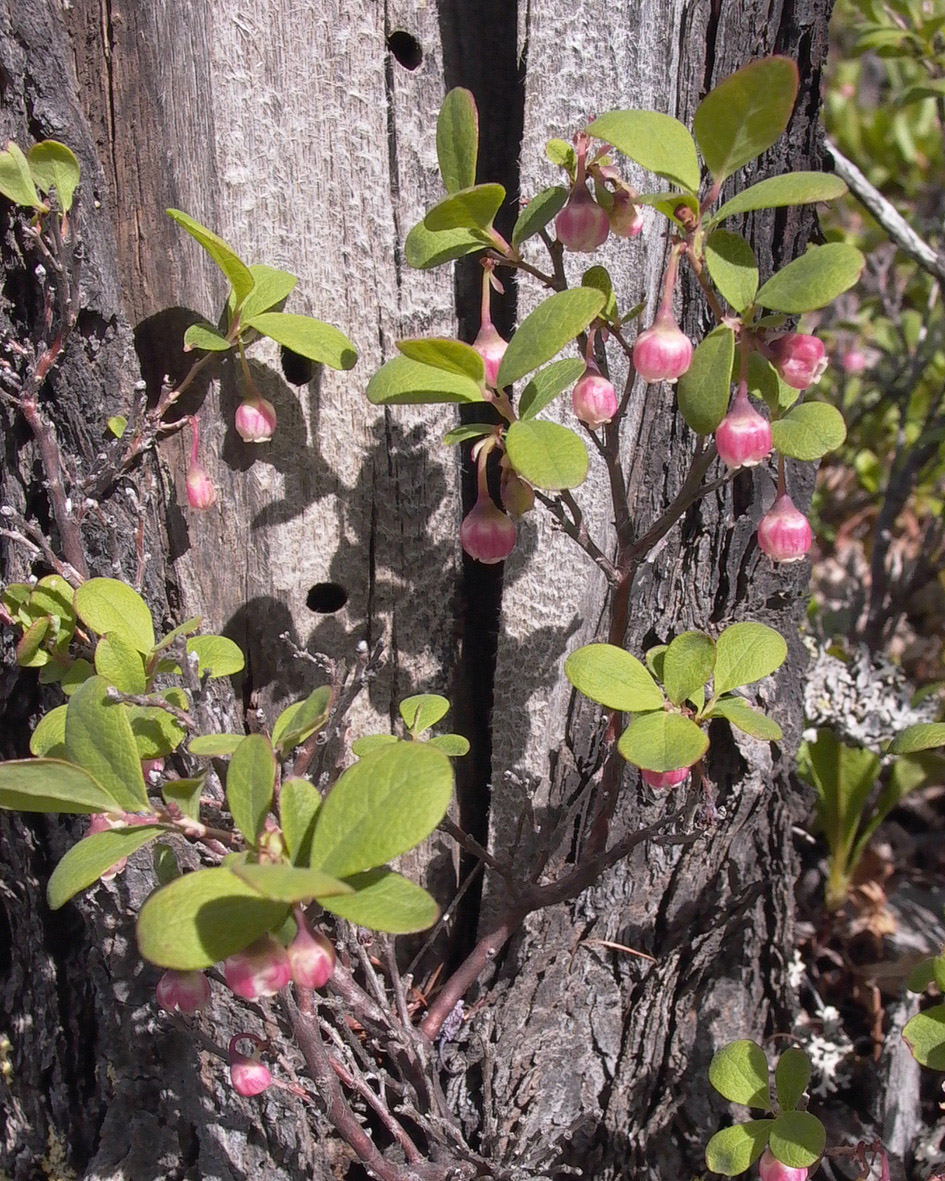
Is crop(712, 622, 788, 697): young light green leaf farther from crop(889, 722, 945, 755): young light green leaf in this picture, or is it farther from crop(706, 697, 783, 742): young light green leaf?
crop(889, 722, 945, 755): young light green leaf

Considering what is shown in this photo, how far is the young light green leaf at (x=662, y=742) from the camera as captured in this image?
99 centimetres

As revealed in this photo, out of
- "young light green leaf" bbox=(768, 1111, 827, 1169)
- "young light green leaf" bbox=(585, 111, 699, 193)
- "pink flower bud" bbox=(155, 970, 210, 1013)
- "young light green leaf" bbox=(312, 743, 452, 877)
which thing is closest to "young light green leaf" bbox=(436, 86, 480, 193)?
"young light green leaf" bbox=(585, 111, 699, 193)

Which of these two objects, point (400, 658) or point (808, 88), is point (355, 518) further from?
point (808, 88)

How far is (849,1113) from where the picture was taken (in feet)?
6.33

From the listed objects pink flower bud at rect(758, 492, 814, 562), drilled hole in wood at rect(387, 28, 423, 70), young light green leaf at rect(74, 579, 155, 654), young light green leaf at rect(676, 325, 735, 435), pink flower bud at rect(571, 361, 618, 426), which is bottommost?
young light green leaf at rect(74, 579, 155, 654)

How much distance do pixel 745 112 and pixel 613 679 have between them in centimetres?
61

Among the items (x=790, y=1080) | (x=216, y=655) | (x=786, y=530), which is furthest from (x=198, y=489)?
(x=790, y=1080)

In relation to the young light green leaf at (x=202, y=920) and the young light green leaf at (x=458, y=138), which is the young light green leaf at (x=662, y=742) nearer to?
the young light green leaf at (x=202, y=920)

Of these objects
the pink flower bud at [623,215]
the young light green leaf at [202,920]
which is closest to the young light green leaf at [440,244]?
the pink flower bud at [623,215]

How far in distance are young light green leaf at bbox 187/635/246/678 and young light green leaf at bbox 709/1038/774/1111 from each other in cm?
83

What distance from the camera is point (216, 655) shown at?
4.17 ft

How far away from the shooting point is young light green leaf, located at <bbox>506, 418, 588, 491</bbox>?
96 cm

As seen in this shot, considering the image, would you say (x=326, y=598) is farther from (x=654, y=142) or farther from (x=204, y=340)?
(x=654, y=142)

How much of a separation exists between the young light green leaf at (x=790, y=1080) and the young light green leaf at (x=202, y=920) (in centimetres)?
77
